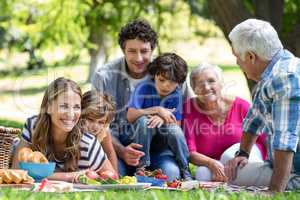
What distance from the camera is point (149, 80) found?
6055 millimetres

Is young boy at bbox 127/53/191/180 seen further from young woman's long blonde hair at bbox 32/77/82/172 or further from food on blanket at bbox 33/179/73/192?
food on blanket at bbox 33/179/73/192

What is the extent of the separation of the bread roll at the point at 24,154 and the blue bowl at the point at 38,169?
46mm

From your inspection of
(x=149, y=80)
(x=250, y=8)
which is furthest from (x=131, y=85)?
(x=250, y=8)

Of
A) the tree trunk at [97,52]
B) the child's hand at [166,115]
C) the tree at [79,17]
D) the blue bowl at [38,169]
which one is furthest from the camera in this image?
the tree trunk at [97,52]

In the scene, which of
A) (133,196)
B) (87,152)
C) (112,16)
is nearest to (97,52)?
(112,16)

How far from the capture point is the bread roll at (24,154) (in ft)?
16.5

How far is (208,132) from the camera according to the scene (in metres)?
6.08

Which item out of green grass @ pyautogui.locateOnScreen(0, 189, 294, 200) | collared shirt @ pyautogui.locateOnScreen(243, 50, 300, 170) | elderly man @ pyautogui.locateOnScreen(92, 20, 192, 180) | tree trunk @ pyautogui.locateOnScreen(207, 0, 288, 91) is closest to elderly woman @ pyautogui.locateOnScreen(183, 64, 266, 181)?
elderly man @ pyautogui.locateOnScreen(92, 20, 192, 180)

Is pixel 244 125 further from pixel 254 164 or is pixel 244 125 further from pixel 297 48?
pixel 297 48

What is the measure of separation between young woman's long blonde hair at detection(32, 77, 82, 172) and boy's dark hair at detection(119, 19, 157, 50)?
0.91 metres

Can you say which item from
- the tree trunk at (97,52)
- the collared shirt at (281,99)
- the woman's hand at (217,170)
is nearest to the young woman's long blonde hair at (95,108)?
the woman's hand at (217,170)

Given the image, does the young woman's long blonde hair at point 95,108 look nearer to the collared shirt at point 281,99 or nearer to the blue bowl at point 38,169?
the blue bowl at point 38,169

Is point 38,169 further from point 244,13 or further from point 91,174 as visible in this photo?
point 244,13
